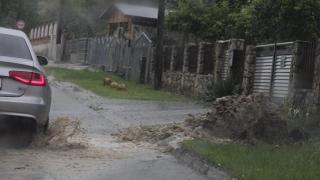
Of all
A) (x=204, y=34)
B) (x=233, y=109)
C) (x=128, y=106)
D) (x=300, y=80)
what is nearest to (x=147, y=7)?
(x=204, y=34)

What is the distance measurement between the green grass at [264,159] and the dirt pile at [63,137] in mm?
1754

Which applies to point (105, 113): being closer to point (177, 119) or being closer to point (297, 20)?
point (177, 119)

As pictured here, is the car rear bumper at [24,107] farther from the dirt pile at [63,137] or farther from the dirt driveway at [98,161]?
the dirt pile at [63,137]

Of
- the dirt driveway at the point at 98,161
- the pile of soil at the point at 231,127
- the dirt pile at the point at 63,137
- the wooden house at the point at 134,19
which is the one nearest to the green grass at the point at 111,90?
the dirt driveway at the point at 98,161

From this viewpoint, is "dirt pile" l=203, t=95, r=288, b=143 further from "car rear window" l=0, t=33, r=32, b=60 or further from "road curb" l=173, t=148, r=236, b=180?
"car rear window" l=0, t=33, r=32, b=60

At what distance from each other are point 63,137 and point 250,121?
116 inches

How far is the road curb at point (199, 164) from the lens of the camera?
8.38 meters

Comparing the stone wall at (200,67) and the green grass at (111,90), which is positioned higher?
the stone wall at (200,67)

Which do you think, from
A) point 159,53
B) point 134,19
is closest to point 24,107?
point 159,53

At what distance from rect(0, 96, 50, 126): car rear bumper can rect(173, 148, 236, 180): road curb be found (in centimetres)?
207

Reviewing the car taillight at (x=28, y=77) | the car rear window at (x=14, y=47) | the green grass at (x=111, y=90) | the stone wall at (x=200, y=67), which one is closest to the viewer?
the car taillight at (x=28, y=77)

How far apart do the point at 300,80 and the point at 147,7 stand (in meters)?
26.8

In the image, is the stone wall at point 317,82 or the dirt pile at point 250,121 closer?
the dirt pile at point 250,121

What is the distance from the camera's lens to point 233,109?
11484 millimetres
